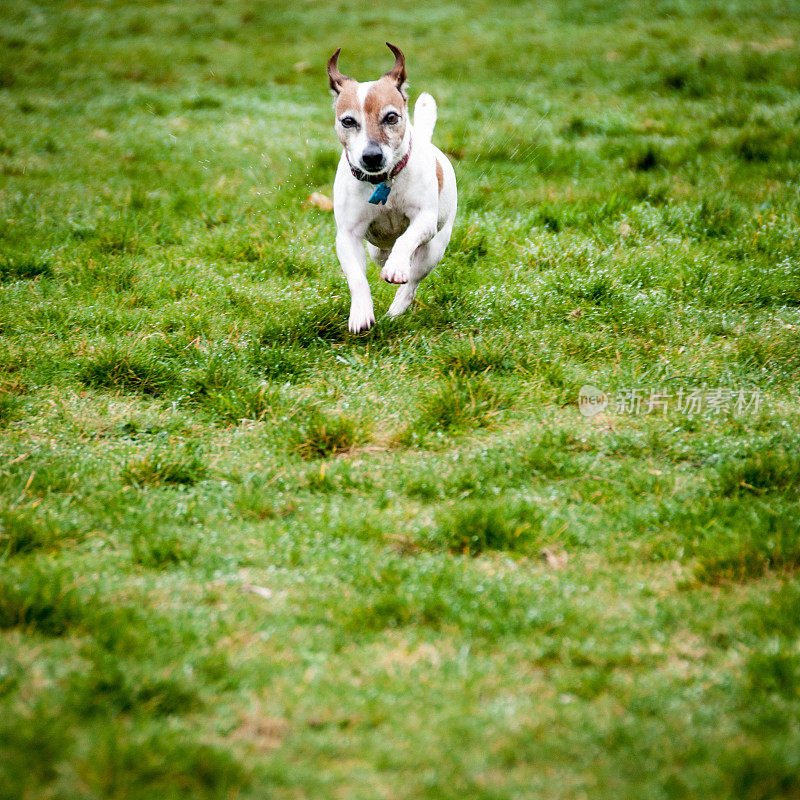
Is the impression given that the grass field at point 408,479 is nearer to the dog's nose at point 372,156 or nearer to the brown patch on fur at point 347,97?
the dog's nose at point 372,156

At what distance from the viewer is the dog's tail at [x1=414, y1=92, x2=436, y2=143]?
5.00 meters

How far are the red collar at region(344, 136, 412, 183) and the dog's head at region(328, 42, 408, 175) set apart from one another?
42 mm

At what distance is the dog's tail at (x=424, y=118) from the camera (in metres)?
5.00

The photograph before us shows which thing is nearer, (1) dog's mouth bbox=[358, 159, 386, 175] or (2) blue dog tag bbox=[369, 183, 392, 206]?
(1) dog's mouth bbox=[358, 159, 386, 175]

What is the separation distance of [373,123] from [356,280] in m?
0.81

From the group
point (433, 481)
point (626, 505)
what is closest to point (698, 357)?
point (626, 505)

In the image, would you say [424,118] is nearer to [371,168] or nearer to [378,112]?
[378,112]

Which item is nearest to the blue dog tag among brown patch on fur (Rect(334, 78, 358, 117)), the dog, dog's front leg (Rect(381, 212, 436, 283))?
the dog

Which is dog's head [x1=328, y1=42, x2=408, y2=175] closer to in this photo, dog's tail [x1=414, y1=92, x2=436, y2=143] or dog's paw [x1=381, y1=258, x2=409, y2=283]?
dog's paw [x1=381, y1=258, x2=409, y2=283]

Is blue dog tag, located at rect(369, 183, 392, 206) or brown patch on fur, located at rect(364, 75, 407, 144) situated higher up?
brown patch on fur, located at rect(364, 75, 407, 144)

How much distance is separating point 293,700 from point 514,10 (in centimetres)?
1514

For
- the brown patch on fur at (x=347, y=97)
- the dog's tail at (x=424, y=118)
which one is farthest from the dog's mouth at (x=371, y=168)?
the dog's tail at (x=424, y=118)

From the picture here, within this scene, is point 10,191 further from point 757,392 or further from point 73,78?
point 757,392

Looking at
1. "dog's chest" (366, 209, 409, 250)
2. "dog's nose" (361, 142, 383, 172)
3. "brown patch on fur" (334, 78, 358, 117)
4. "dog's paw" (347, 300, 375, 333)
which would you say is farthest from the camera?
"dog's chest" (366, 209, 409, 250)
